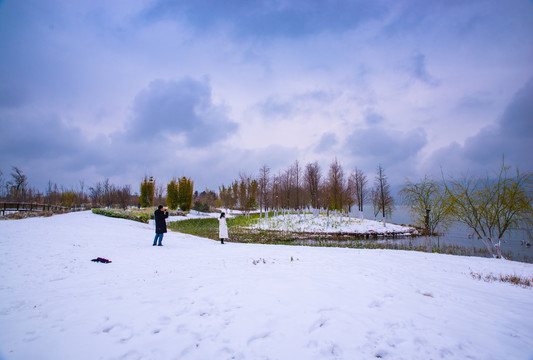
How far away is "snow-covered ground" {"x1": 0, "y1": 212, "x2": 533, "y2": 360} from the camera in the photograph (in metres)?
3.21

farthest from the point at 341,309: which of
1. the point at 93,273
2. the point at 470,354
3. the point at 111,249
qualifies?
the point at 111,249

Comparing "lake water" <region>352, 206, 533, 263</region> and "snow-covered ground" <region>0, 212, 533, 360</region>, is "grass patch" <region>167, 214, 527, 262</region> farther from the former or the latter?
"snow-covered ground" <region>0, 212, 533, 360</region>

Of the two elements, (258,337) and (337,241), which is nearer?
(258,337)

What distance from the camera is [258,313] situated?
4055mm

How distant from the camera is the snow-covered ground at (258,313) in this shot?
3205 mm

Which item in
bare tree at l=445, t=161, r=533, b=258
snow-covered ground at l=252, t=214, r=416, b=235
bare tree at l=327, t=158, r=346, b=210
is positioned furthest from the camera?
bare tree at l=327, t=158, r=346, b=210

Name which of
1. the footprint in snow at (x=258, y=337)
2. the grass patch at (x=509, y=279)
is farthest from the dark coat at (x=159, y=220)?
→ the grass patch at (x=509, y=279)

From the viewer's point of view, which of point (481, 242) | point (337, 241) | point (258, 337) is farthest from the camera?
point (337, 241)

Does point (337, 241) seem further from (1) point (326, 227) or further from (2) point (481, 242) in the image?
(2) point (481, 242)

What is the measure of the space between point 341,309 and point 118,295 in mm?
4531

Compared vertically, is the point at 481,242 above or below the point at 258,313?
below

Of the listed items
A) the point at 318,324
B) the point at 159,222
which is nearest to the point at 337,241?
the point at 159,222

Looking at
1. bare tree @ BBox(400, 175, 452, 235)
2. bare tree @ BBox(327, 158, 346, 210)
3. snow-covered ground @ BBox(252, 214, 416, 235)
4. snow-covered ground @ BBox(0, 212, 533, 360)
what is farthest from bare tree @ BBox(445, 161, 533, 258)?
bare tree @ BBox(327, 158, 346, 210)

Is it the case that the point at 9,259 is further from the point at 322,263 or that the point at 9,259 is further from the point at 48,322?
the point at 322,263
